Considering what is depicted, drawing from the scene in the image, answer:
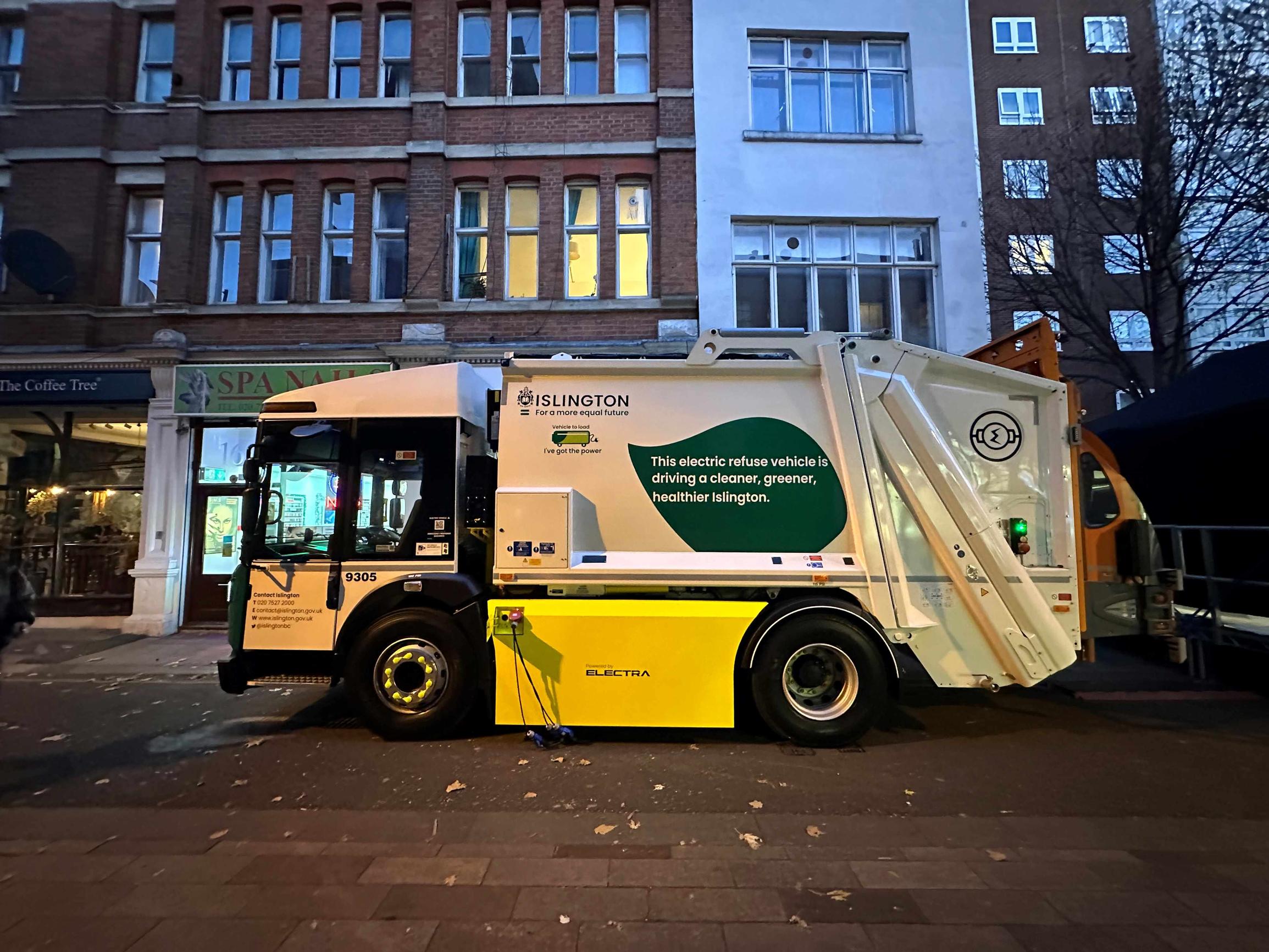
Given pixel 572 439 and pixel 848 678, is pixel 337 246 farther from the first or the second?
pixel 848 678

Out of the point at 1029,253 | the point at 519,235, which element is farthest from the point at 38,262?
the point at 1029,253

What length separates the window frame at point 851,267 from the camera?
11312 millimetres

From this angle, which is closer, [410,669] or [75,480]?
[410,669]

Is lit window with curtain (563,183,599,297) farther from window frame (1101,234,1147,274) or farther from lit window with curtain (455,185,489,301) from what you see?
window frame (1101,234,1147,274)

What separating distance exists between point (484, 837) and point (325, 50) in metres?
12.8

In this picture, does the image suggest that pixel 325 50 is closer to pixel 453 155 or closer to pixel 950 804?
pixel 453 155

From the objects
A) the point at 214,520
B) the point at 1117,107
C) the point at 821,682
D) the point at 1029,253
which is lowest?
the point at 821,682

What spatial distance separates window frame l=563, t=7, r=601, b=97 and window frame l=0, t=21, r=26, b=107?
30.4ft

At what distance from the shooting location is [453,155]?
1120cm

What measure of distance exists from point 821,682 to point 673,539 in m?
1.64

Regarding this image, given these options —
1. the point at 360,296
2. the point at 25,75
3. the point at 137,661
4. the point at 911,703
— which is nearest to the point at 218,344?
the point at 360,296

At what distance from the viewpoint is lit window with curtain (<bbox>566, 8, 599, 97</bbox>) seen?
37.8 ft

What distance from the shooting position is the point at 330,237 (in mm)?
11352

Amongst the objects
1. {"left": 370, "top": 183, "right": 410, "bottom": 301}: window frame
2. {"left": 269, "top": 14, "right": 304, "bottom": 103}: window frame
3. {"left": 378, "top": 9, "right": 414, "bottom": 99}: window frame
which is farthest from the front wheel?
{"left": 269, "top": 14, "right": 304, "bottom": 103}: window frame
